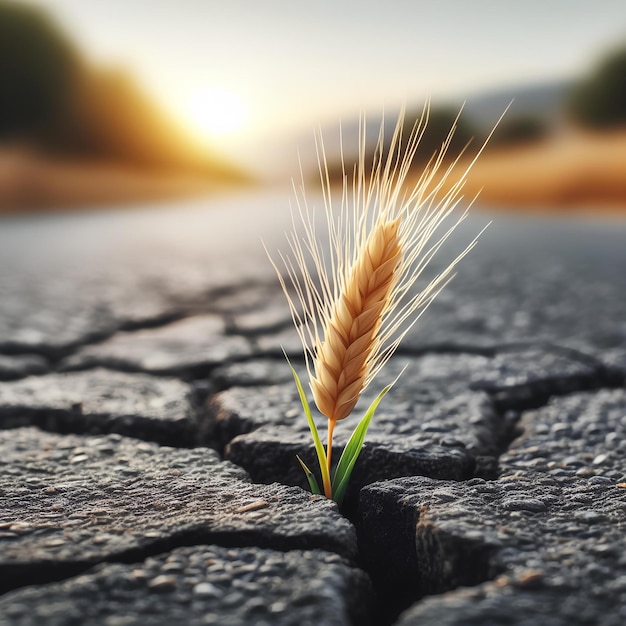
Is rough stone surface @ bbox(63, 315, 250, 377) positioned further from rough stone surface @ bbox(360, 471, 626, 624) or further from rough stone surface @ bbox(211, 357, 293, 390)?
rough stone surface @ bbox(360, 471, 626, 624)

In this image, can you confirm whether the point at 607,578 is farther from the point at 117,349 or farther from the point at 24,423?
the point at 117,349

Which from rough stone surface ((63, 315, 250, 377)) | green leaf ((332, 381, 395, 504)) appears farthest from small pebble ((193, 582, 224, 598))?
rough stone surface ((63, 315, 250, 377))

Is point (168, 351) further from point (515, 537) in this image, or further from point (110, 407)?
point (515, 537)

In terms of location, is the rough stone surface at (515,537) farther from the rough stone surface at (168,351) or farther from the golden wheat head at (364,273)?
the rough stone surface at (168,351)

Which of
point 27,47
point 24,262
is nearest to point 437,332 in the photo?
point 24,262

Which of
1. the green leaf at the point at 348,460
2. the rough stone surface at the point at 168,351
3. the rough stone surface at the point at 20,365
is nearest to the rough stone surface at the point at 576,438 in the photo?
the green leaf at the point at 348,460

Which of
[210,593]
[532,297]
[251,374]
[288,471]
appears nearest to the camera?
[210,593]

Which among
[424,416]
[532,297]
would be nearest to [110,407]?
[424,416]
